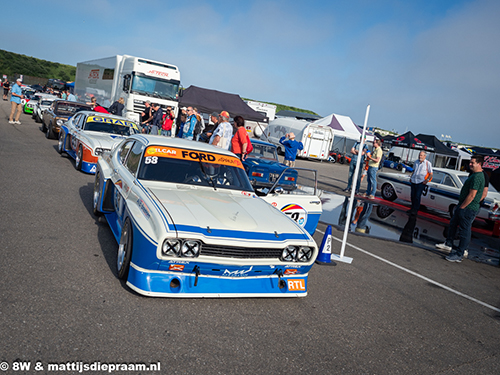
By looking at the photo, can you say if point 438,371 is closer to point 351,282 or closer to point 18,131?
point 351,282

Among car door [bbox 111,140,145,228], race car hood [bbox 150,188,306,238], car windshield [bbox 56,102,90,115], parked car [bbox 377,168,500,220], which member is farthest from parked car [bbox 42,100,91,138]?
parked car [bbox 377,168,500,220]

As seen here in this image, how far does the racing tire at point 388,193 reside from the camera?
44.3ft

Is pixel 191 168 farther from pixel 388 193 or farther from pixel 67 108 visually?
pixel 67 108

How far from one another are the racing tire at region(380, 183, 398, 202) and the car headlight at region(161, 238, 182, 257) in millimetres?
11380

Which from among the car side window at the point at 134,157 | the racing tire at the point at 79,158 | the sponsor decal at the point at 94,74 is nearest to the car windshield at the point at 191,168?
the car side window at the point at 134,157

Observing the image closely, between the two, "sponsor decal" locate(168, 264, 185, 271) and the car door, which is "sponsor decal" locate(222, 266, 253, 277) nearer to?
"sponsor decal" locate(168, 264, 185, 271)

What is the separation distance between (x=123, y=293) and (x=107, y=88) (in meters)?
17.6

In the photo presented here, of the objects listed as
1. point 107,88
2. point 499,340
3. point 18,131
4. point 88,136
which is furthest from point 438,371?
point 107,88

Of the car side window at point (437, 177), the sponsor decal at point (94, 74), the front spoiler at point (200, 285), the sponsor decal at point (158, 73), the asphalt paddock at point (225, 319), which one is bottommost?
the asphalt paddock at point (225, 319)

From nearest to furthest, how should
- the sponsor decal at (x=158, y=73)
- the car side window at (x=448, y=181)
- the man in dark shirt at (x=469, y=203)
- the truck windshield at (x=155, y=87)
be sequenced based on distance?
the man in dark shirt at (x=469, y=203), the car side window at (x=448, y=181), the truck windshield at (x=155, y=87), the sponsor decal at (x=158, y=73)

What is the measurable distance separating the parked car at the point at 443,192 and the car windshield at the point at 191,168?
28.0ft

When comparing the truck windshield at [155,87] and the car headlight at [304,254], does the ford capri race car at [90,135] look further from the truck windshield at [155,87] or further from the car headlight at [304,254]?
the truck windshield at [155,87]

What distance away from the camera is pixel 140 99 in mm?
17250

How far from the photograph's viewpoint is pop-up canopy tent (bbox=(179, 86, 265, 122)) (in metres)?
20.8
